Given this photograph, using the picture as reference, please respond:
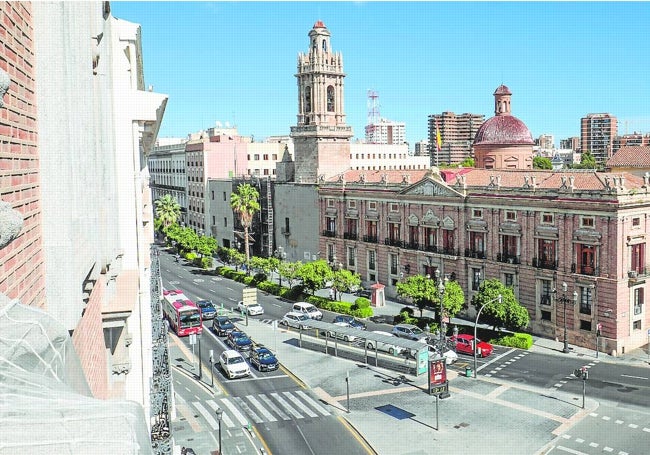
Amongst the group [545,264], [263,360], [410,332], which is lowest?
[263,360]

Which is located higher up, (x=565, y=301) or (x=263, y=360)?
(x=565, y=301)

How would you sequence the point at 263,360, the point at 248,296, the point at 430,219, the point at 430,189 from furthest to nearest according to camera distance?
the point at 430,219
the point at 430,189
the point at 248,296
the point at 263,360

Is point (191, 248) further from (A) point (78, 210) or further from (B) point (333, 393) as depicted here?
(A) point (78, 210)

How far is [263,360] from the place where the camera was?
47.2 meters

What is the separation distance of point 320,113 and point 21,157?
263ft

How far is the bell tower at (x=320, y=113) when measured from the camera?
8350 cm

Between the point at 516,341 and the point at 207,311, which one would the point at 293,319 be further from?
the point at 516,341

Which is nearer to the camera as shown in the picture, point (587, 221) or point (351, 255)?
point (587, 221)

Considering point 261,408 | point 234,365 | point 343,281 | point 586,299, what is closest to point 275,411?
point 261,408

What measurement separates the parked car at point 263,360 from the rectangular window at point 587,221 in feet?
84.7

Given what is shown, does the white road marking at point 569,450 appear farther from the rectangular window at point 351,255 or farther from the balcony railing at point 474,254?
the rectangular window at point 351,255

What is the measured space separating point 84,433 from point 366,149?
451ft

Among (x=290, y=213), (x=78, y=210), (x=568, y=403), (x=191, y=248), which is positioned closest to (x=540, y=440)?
(x=568, y=403)

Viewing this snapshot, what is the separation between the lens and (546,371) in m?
45.9
